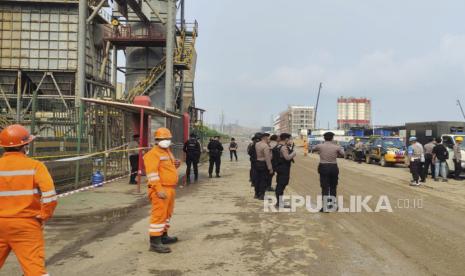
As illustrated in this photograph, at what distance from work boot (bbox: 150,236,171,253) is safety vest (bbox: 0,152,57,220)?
255cm

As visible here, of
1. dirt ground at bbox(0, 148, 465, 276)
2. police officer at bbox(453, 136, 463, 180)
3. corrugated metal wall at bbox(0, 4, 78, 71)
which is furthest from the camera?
corrugated metal wall at bbox(0, 4, 78, 71)

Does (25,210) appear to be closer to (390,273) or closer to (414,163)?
(390,273)

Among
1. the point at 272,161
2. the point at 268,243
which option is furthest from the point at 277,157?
the point at 268,243

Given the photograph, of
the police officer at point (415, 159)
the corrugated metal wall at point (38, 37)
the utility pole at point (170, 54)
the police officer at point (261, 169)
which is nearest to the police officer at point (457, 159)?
the police officer at point (415, 159)

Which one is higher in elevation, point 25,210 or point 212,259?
point 25,210

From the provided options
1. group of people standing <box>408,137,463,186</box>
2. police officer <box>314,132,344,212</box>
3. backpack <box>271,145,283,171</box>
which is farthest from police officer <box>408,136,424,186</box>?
backpack <box>271,145,283,171</box>

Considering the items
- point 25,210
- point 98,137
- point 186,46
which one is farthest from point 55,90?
point 25,210

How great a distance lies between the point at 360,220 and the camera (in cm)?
885

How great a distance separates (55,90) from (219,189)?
2640cm

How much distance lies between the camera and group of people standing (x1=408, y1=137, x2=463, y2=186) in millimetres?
15719

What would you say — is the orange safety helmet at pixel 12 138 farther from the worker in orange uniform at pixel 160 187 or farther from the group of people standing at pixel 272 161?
the group of people standing at pixel 272 161

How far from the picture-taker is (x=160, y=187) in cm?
632

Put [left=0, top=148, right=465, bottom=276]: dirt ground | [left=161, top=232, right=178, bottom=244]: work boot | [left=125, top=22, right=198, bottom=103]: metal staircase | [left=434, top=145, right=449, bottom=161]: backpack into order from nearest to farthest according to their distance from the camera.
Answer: [left=0, top=148, right=465, bottom=276]: dirt ground → [left=161, top=232, right=178, bottom=244]: work boot → [left=434, top=145, right=449, bottom=161]: backpack → [left=125, top=22, right=198, bottom=103]: metal staircase

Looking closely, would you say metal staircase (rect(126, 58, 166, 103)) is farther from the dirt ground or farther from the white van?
the dirt ground
